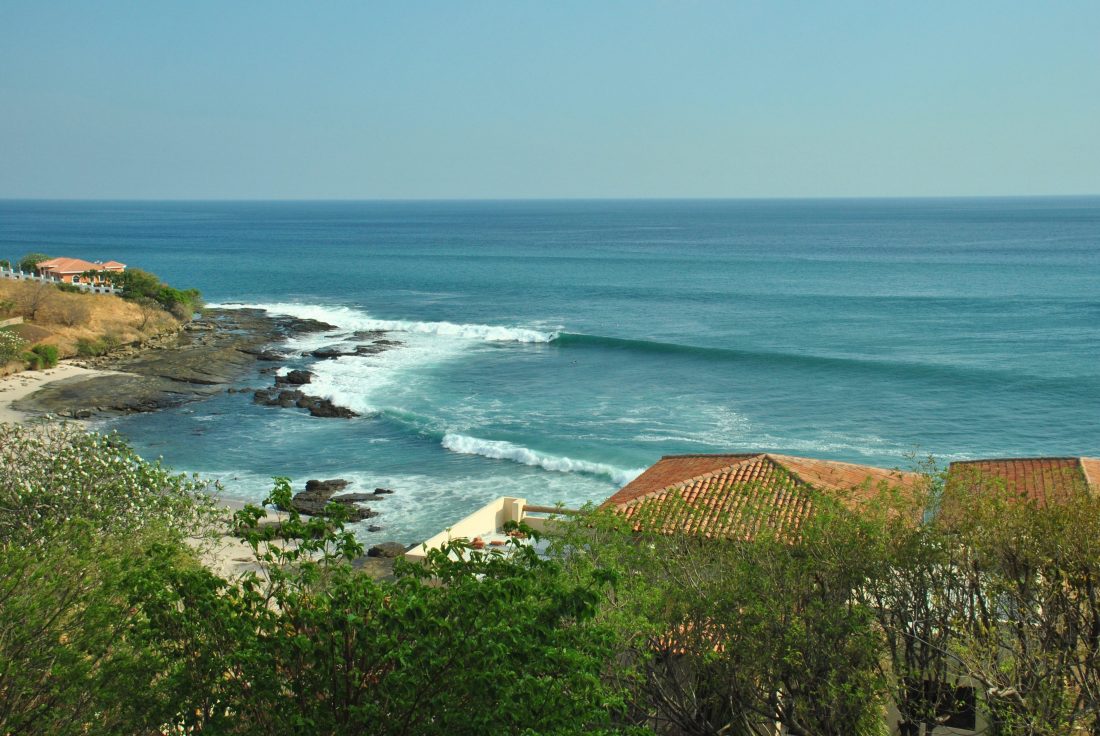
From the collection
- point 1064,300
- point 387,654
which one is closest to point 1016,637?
point 387,654

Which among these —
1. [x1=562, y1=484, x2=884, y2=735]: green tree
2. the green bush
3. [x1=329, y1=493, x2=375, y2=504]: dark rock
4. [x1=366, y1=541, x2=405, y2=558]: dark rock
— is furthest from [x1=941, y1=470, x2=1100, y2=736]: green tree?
the green bush

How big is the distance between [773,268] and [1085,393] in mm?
58318

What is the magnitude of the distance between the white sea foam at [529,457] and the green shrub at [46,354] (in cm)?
2462

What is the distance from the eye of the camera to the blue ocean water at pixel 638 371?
3600cm

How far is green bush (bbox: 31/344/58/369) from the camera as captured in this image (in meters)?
48.8

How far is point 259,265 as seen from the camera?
4449 inches

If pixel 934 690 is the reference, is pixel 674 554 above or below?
above

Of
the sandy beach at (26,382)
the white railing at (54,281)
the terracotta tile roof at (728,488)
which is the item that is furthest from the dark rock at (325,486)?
the white railing at (54,281)

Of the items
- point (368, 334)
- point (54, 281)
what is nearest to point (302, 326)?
point (368, 334)

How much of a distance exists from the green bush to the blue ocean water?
36.5ft

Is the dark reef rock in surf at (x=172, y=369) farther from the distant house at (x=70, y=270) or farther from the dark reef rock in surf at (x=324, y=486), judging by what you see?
the dark reef rock in surf at (x=324, y=486)

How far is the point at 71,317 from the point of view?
55.7 meters

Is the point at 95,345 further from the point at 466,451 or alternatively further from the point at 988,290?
the point at 988,290

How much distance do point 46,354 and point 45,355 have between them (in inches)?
2.8
